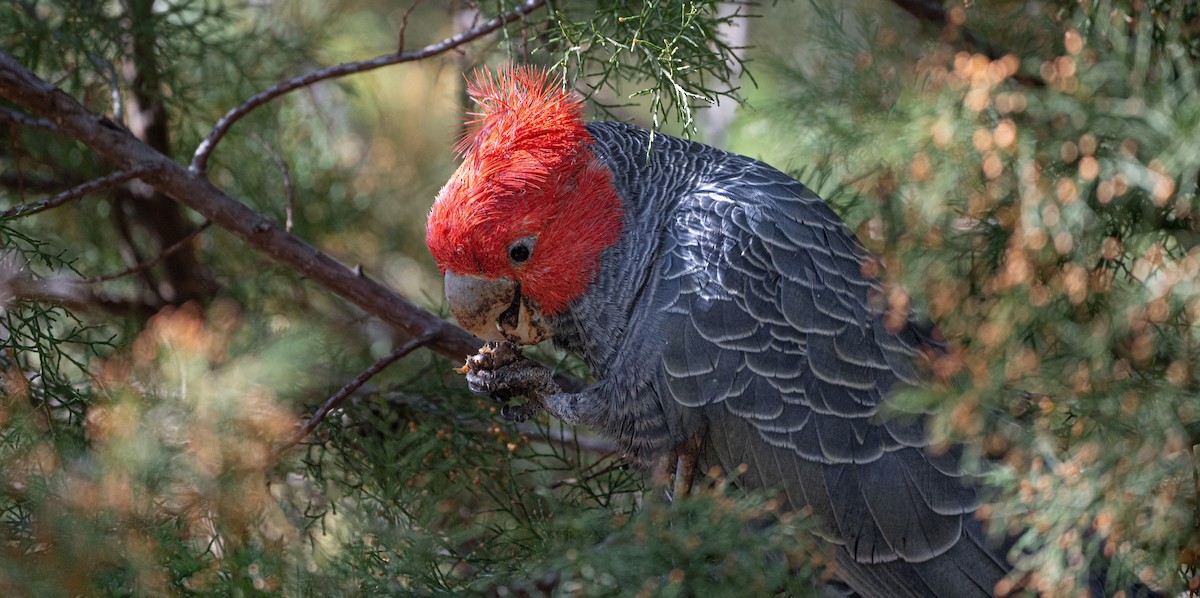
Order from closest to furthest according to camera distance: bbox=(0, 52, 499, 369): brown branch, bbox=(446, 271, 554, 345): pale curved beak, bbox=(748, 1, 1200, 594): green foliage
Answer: bbox=(748, 1, 1200, 594): green foliage
bbox=(446, 271, 554, 345): pale curved beak
bbox=(0, 52, 499, 369): brown branch

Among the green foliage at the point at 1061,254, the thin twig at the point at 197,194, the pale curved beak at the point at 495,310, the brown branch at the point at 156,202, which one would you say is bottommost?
the green foliage at the point at 1061,254

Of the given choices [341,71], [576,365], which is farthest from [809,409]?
[341,71]

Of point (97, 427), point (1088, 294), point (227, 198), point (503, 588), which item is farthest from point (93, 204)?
point (1088, 294)

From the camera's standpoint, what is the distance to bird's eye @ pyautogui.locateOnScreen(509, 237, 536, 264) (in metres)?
1.95

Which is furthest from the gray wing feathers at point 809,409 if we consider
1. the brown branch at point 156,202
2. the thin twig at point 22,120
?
the brown branch at point 156,202

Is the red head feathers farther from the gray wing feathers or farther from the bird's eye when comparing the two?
the gray wing feathers

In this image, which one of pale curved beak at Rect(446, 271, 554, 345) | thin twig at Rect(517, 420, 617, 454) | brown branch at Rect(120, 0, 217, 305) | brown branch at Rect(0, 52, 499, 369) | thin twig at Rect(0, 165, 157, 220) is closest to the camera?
thin twig at Rect(0, 165, 157, 220)

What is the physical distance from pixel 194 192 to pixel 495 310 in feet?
2.67

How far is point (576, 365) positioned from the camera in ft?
8.32

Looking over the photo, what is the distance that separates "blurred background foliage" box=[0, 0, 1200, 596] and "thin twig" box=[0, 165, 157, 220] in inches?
3.2

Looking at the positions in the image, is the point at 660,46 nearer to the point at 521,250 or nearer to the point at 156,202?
the point at 521,250

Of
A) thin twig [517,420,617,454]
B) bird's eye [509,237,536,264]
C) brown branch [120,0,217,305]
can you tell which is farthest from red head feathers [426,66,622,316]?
brown branch [120,0,217,305]

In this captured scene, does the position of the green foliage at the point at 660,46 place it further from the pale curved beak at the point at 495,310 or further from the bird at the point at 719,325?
the pale curved beak at the point at 495,310

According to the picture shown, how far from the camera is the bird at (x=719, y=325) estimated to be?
75.9 inches
